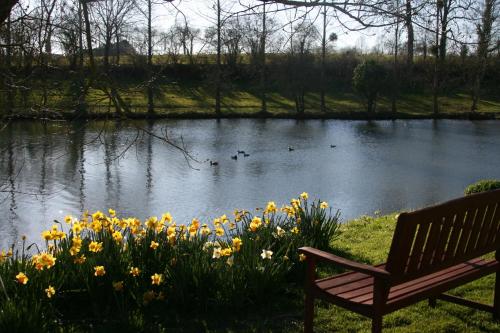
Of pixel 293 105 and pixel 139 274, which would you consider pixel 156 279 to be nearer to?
pixel 139 274

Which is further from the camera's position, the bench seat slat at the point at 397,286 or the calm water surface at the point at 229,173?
the calm water surface at the point at 229,173

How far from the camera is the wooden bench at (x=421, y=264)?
289 centimetres

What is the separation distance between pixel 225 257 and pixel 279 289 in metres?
0.46

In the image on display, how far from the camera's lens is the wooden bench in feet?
9.50

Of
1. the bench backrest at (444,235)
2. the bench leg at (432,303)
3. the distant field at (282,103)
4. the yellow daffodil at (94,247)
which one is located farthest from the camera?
the distant field at (282,103)

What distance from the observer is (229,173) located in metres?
15.8

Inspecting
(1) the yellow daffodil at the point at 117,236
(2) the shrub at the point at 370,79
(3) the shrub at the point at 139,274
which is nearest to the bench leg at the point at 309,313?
(3) the shrub at the point at 139,274

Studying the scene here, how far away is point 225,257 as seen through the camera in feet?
13.3

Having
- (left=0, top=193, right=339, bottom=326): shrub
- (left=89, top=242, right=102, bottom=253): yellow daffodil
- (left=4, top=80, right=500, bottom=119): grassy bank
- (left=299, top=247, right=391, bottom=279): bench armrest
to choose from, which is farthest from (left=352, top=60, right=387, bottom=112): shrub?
(left=299, top=247, right=391, bottom=279): bench armrest

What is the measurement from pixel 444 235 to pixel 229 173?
12.6 m

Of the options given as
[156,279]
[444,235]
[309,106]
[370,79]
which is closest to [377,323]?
[444,235]

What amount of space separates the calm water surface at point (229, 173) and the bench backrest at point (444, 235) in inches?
135

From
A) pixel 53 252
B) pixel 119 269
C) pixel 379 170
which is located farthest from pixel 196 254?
pixel 379 170

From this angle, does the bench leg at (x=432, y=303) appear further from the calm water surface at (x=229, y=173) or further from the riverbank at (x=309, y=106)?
the riverbank at (x=309, y=106)
